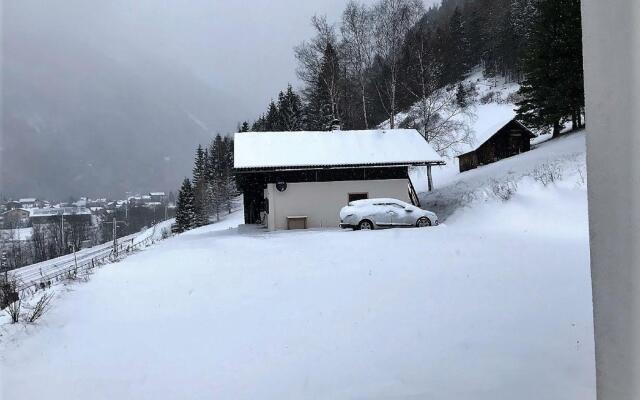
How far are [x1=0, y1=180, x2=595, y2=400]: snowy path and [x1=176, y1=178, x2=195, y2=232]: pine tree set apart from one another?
5061 centimetres

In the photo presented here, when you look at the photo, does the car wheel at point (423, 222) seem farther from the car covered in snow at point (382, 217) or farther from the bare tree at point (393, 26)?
the bare tree at point (393, 26)

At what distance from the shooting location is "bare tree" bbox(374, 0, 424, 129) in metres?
27.2

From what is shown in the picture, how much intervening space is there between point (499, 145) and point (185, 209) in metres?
41.9

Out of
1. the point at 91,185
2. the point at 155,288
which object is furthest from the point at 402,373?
the point at 91,185

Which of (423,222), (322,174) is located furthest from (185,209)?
(423,222)

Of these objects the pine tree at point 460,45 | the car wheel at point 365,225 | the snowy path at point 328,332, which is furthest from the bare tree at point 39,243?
the pine tree at point 460,45

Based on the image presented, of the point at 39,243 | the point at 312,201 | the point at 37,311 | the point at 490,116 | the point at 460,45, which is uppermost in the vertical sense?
the point at 460,45

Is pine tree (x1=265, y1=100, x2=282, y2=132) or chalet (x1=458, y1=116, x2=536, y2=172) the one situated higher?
pine tree (x1=265, y1=100, x2=282, y2=132)

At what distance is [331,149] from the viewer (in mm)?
22750

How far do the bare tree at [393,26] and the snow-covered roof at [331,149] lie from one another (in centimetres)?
500

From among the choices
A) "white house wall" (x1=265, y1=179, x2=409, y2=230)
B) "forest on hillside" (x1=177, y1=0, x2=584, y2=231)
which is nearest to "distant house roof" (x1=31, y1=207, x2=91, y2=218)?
"forest on hillside" (x1=177, y1=0, x2=584, y2=231)

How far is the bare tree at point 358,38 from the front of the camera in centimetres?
2841

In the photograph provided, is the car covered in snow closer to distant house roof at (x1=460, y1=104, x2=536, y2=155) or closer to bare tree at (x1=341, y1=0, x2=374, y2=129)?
bare tree at (x1=341, y1=0, x2=374, y2=129)

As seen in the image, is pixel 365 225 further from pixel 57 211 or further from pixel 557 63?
pixel 57 211
